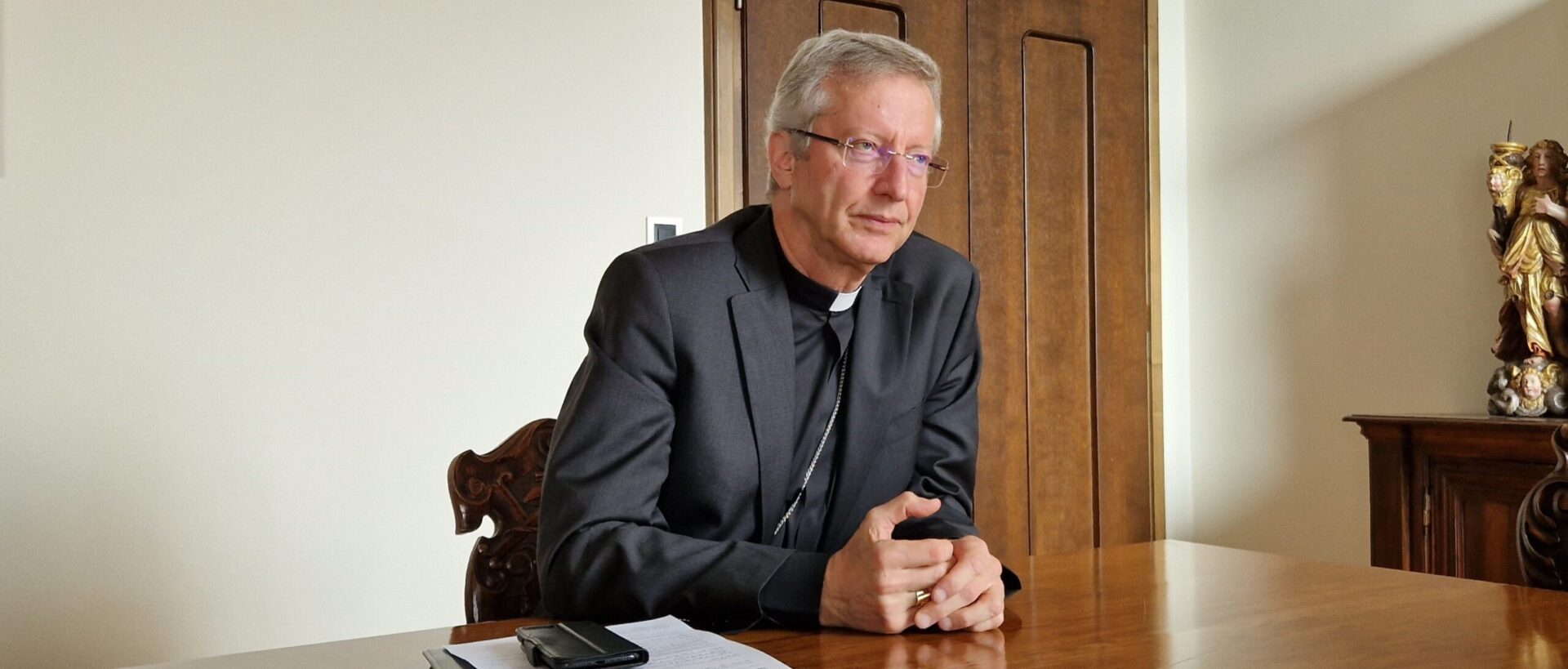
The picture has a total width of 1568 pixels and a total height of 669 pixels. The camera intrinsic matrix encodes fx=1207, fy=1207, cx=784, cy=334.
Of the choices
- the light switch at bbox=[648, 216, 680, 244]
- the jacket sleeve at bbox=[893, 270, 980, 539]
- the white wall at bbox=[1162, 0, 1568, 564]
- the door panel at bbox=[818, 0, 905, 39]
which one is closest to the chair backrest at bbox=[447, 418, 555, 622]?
the jacket sleeve at bbox=[893, 270, 980, 539]

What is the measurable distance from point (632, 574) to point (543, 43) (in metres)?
2.07

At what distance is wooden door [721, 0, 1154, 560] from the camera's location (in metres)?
3.80

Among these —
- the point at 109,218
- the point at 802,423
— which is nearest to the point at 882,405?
the point at 802,423

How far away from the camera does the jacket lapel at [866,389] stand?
1.62m

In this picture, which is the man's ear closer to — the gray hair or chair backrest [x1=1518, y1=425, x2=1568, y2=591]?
the gray hair

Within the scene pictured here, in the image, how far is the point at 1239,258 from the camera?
410 centimetres

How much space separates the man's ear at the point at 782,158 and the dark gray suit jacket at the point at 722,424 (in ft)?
0.21

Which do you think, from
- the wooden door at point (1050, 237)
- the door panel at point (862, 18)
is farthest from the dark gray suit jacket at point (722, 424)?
the wooden door at point (1050, 237)

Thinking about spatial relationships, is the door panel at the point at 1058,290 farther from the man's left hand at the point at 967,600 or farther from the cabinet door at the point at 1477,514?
the man's left hand at the point at 967,600

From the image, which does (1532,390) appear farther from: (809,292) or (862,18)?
(809,292)

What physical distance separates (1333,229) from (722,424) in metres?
2.96

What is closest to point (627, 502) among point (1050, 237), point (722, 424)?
point (722, 424)

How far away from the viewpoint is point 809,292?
5.50ft

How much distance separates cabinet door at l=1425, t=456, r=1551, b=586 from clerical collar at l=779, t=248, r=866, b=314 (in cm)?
198
